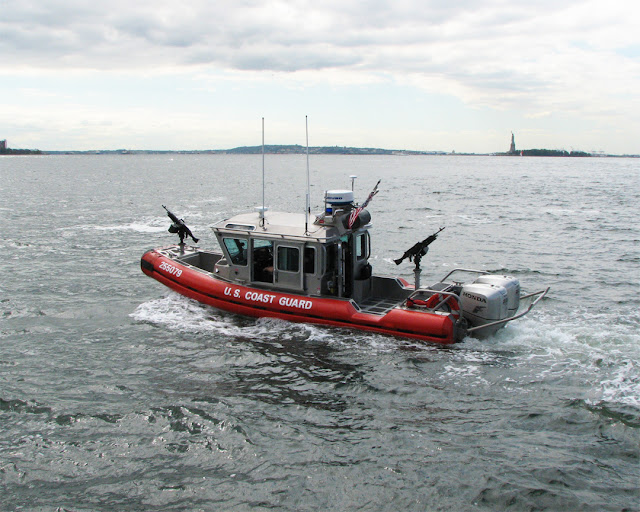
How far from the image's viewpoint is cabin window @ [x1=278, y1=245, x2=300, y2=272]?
13234 mm

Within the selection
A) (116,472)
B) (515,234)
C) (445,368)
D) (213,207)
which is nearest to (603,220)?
(515,234)

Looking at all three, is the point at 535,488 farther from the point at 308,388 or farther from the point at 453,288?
the point at 453,288

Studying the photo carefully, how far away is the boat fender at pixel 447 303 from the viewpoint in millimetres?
12242

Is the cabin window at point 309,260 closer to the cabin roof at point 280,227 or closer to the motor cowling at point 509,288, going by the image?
the cabin roof at point 280,227

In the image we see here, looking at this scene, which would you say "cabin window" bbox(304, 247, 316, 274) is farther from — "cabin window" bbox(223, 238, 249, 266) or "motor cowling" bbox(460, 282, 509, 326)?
"motor cowling" bbox(460, 282, 509, 326)

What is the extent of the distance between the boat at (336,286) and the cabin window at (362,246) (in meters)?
0.02

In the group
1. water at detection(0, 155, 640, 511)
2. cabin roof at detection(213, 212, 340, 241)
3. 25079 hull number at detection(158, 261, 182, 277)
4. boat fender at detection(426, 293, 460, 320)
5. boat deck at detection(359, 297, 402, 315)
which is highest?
cabin roof at detection(213, 212, 340, 241)

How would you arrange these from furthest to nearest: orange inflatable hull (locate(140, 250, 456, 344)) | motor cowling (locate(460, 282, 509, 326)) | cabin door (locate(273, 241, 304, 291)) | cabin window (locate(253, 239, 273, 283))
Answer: cabin window (locate(253, 239, 273, 283)) → cabin door (locate(273, 241, 304, 291)) → orange inflatable hull (locate(140, 250, 456, 344)) → motor cowling (locate(460, 282, 509, 326))

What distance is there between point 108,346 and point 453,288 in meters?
7.70

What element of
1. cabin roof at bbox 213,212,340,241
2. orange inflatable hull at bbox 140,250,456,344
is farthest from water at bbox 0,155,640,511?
cabin roof at bbox 213,212,340,241

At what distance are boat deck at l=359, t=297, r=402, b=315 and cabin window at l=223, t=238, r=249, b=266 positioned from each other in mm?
3091

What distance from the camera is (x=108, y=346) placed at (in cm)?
1243

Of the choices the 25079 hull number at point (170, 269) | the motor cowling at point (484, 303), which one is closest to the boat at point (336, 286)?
the motor cowling at point (484, 303)

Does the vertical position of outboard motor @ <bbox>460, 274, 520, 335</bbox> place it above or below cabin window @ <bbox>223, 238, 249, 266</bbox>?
below
